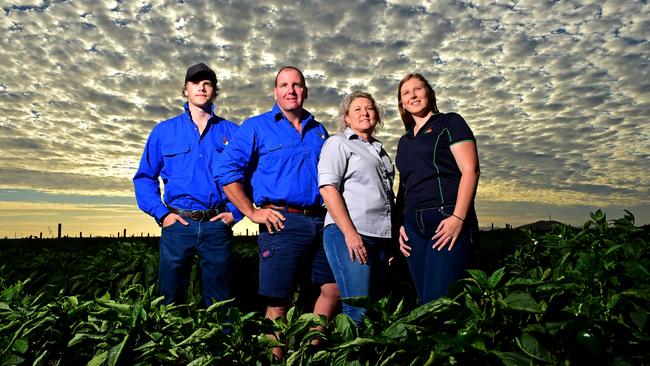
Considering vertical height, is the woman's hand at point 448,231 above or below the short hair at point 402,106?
below

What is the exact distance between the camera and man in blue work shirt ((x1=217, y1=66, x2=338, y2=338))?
420 cm

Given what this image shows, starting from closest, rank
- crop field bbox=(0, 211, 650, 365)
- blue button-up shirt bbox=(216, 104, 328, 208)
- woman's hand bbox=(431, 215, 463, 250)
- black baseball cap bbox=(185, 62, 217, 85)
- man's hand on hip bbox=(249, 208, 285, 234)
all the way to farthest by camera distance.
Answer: crop field bbox=(0, 211, 650, 365)
woman's hand bbox=(431, 215, 463, 250)
man's hand on hip bbox=(249, 208, 285, 234)
blue button-up shirt bbox=(216, 104, 328, 208)
black baseball cap bbox=(185, 62, 217, 85)

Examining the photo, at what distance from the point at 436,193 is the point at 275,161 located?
1379mm

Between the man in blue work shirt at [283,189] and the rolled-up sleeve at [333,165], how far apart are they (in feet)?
1.66

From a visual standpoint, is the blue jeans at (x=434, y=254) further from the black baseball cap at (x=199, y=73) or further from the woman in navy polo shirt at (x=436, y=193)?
the black baseball cap at (x=199, y=73)

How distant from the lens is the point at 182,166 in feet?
16.7

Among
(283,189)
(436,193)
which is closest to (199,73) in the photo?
(283,189)

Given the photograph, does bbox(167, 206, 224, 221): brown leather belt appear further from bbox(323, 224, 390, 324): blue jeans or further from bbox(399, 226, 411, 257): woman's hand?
bbox(399, 226, 411, 257): woman's hand

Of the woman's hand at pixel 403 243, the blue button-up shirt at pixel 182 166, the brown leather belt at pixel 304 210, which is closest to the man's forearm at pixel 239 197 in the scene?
the brown leather belt at pixel 304 210

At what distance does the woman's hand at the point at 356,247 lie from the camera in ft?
11.8

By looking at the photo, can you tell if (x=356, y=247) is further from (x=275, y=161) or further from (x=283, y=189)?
(x=275, y=161)

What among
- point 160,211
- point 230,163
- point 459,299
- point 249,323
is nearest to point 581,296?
point 459,299

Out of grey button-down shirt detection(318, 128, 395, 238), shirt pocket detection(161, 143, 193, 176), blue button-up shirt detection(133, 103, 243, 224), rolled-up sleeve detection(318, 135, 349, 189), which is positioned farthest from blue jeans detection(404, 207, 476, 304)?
shirt pocket detection(161, 143, 193, 176)

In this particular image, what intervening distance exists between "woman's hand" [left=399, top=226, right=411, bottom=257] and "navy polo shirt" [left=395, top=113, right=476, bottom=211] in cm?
20
